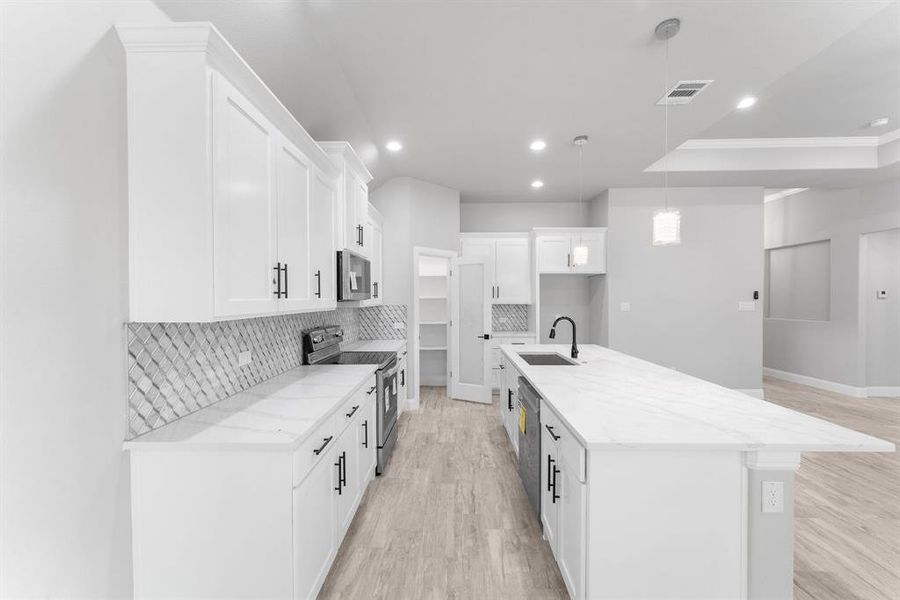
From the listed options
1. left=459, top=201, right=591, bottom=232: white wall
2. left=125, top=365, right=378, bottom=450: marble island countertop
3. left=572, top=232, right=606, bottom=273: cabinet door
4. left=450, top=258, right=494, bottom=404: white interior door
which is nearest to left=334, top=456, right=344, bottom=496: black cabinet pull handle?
left=125, top=365, right=378, bottom=450: marble island countertop

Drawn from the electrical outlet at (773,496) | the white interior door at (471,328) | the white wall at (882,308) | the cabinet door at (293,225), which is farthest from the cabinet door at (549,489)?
the white wall at (882,308)

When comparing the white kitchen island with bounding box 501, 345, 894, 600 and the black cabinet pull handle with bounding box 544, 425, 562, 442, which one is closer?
the white kitchen island with bounding box 501, 345, 894, 600

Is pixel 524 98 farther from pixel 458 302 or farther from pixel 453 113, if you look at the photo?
pixel 458 302

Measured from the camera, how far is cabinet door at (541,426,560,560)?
1.93m

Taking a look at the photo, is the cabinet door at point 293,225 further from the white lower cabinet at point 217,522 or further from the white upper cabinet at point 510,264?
the white upper cabinet at point 510,264

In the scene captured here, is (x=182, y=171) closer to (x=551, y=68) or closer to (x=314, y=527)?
(x=314, y=527)

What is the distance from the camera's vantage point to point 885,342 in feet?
17.7

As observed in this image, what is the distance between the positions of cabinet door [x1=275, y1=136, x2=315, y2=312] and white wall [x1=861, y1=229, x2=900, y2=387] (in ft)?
24.6

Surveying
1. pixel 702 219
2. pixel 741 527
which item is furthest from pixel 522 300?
pixel 741 527

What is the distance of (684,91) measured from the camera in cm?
285

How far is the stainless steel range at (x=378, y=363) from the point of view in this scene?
299 cm

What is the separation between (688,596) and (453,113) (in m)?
3.40

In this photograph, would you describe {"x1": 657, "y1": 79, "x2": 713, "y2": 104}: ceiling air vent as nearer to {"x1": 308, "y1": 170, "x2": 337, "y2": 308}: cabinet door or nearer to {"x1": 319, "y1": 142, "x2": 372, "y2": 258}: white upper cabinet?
{"x1": 319, "y1": 142, "x2": 372, "y2": 258}: white upper cabinet

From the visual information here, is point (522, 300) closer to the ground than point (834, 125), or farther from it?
closer to the ground
